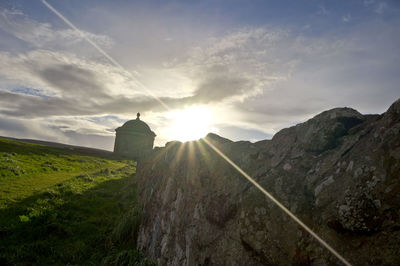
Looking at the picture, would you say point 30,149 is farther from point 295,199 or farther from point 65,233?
point 295,199

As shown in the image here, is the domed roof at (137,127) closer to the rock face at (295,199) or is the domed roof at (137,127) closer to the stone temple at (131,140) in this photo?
the stone temple at (131,140)

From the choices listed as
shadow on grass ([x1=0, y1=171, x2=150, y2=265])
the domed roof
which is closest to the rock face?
shadow on grass ([x1=0, y1=171, x2=150, y2=265])

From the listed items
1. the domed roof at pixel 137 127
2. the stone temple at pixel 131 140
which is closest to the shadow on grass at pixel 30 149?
the stone temple at pixel 131 140

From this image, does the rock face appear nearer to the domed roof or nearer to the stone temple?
the stone temple

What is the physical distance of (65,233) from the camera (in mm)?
7820

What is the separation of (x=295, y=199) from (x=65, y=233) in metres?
7.58

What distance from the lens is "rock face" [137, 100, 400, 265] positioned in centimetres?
257

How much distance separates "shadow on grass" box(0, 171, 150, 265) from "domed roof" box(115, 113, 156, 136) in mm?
40322

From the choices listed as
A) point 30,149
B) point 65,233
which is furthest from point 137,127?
point 65,233

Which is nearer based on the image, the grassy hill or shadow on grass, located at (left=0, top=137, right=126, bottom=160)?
the grassy hill

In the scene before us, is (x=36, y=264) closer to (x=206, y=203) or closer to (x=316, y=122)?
(x=206, y=203)

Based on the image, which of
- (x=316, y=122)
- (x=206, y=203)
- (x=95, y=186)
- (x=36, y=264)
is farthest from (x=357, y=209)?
(x=95, y=186)

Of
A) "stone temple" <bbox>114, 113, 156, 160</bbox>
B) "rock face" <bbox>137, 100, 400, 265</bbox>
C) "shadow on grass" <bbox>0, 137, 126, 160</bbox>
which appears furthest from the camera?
"stone temple" <bbox>114, 113, 156, 160</bbox>

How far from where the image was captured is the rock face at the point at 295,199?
2572 millimetres
